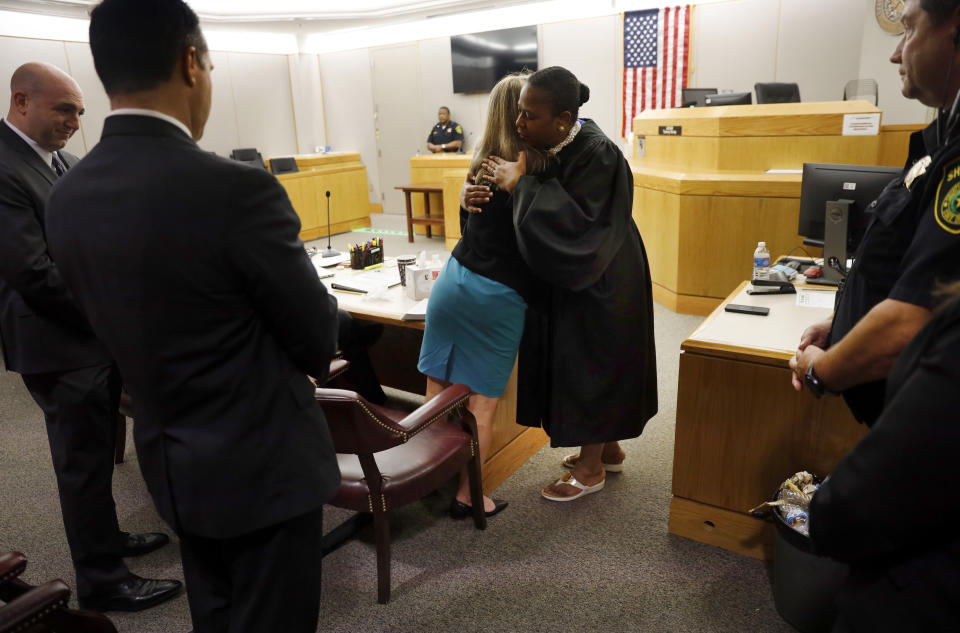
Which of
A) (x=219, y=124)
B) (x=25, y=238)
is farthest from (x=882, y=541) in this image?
(x=219, y=124)

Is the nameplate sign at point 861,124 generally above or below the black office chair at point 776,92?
below

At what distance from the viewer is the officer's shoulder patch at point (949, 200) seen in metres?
0.96

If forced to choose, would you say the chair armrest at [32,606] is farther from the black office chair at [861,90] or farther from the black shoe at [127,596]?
the black office chair at [861,90]

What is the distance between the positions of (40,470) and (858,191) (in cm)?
381

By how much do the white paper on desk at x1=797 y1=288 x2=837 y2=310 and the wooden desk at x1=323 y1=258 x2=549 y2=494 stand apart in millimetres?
1150

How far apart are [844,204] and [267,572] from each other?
8.51 ft

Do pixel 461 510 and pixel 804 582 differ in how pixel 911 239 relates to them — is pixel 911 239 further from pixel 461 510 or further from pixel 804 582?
pixel 461 510

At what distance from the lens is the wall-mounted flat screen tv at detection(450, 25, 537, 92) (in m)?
8.98

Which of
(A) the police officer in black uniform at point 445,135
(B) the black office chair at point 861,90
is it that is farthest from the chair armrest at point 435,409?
(A) the police officer in black uniform at point 445,135

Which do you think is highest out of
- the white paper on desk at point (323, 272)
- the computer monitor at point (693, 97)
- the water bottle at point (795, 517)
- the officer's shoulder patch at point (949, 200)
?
the computer monitor at point (693, 97)

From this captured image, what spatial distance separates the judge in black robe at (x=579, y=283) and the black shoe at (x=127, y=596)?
4.36 feet

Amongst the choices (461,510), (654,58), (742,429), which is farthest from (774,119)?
(654,58)

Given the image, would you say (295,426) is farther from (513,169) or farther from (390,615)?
(513,169)

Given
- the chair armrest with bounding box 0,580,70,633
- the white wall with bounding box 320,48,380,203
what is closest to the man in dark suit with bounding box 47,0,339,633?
the chair armrest with bounding box 0,580,70,633
